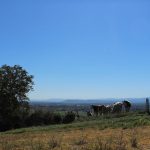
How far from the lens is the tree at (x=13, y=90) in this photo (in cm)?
6519

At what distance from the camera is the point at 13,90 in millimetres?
67438

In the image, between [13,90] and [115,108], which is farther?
[13,90]

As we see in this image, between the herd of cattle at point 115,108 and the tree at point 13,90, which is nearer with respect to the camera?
the herd of cattle at point 115,108

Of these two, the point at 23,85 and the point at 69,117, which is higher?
the point at 23,85

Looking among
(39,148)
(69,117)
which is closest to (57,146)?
(39,148)

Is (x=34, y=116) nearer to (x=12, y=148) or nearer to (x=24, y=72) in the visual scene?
(x=24, y=72)

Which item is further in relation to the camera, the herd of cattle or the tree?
the tree

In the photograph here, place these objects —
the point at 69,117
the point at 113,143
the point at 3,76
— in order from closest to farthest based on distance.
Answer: the point at 113,143, the point at 69,117, the point at 3,76

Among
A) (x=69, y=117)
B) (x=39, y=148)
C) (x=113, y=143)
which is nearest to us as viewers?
(x=39, y=148)

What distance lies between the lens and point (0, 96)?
2576 inches

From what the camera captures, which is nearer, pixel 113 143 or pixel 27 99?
pixel 113 143

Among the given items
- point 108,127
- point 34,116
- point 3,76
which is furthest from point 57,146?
point 3,76

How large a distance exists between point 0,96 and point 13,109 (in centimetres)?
290

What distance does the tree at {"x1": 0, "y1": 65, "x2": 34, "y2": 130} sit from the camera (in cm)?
6519
